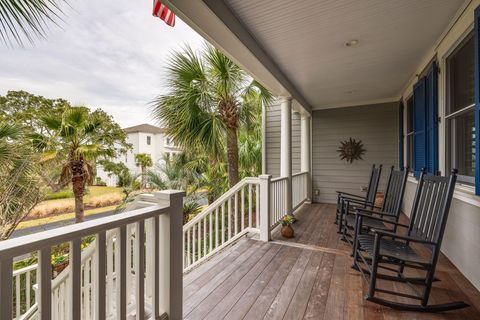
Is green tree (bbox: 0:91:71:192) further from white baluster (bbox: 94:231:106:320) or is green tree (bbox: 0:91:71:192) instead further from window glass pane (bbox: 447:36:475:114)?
window glass pane (bbox: 447:36:475:114)

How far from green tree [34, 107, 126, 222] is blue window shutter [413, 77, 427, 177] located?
20.0 feet

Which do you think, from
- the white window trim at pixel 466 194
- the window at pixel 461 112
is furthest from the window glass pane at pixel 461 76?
the white window trim at pixel 466 194

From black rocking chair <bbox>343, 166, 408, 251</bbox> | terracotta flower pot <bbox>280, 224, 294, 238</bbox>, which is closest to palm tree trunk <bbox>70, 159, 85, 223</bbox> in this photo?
terracotta flower pot <bbox>280, 224, 294, 238</bbox>

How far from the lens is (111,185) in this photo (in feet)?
37.4

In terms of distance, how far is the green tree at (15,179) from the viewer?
3160 mm

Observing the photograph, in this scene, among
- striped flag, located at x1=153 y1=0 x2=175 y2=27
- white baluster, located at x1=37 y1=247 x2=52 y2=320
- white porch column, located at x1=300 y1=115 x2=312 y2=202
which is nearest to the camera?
white baluster, located at x1=37 y1=247 x2=52 y2=320

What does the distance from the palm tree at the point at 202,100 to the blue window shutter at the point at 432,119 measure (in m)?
2.67

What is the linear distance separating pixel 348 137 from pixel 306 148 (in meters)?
1.04

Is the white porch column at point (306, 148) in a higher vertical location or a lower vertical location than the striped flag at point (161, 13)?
lower

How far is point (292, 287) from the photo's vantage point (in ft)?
6.99

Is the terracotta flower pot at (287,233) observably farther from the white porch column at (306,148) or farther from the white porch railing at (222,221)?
the white porch column at (306,148)

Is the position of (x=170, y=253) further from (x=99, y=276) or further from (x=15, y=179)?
(x=15, y=179)

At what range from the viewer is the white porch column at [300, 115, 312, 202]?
233 inches

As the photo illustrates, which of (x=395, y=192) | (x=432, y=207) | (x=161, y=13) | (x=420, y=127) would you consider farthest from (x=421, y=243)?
(x=161, y=13)
